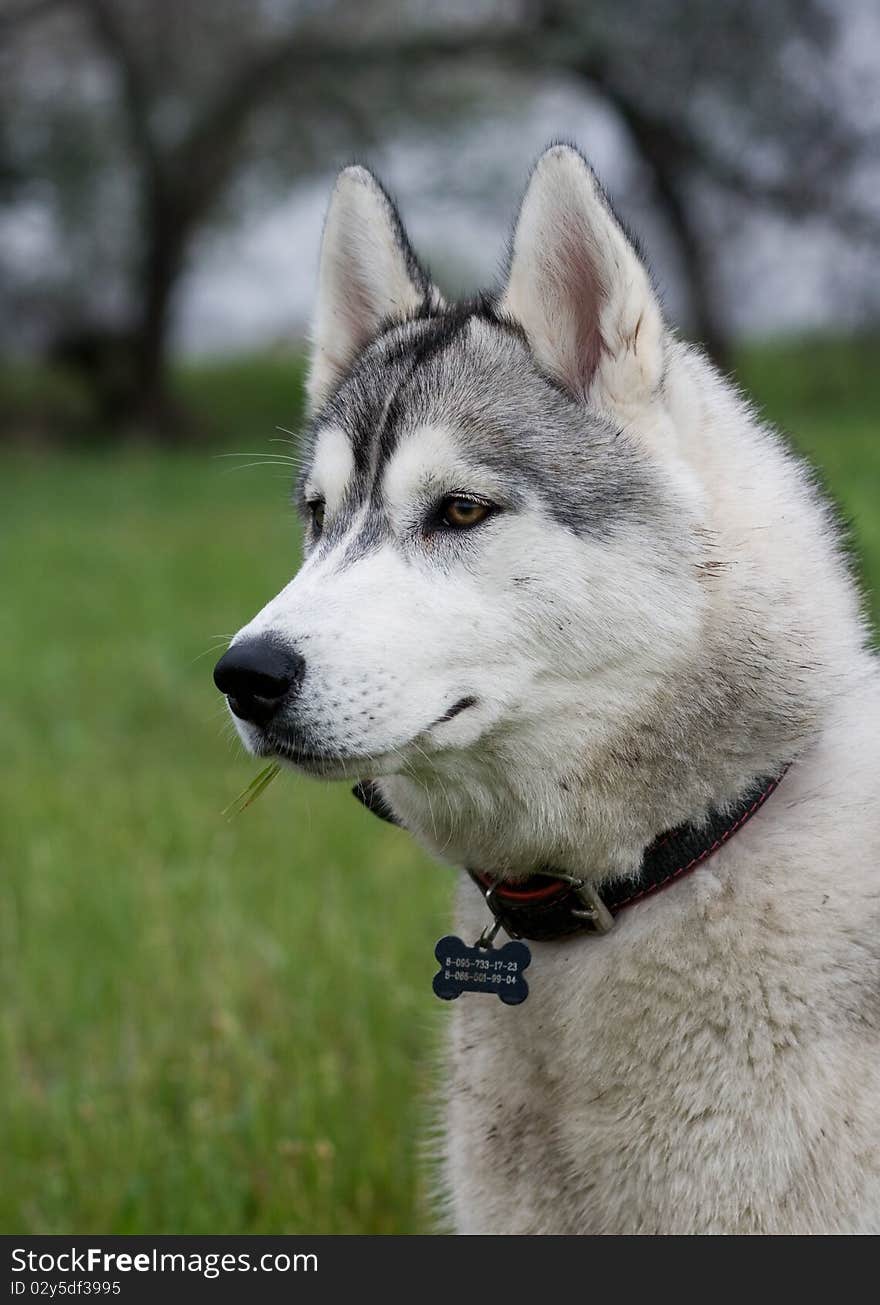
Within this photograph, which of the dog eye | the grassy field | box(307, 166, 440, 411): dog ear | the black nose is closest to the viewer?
the black nose

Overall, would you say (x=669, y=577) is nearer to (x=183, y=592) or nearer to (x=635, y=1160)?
(x=635, y=1160)

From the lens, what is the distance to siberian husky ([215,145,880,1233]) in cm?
219

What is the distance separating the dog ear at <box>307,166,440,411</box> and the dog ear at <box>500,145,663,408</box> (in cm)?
35

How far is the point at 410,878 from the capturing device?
504cm

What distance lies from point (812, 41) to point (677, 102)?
2.39 m

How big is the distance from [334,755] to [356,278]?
1173 millimetres

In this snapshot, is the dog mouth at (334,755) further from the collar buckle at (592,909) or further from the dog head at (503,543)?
the collar buckle at (592,909)

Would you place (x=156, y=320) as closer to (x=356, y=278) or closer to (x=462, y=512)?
(x=356, y=278)

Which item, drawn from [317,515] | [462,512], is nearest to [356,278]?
[317,515]

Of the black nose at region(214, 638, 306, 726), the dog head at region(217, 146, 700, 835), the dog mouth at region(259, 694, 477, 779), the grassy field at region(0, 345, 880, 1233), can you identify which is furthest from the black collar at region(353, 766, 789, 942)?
the grassy field at region(0, 345, 880, 1233)

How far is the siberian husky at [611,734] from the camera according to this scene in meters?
2.19

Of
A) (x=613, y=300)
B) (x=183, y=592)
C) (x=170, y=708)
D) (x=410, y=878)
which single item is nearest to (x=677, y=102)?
(x=183, y=592)

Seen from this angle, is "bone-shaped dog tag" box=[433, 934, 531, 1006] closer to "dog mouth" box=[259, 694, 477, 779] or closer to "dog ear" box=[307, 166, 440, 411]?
"dog mouth" box=[259, 694, 477, 779]

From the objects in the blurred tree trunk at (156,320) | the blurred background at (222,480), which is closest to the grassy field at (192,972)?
the blurred background at (222,480)
